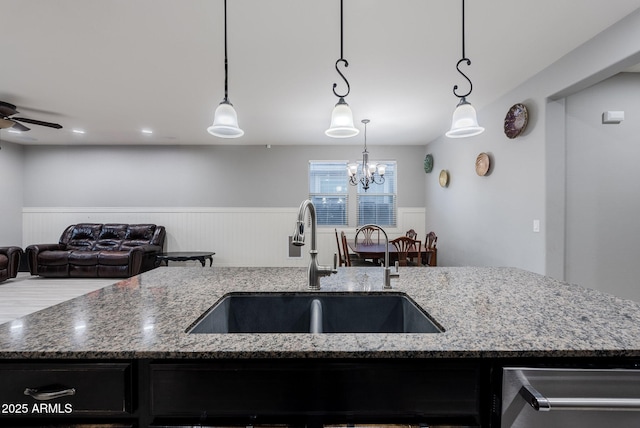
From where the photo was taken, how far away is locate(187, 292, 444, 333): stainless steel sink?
1.26 meters

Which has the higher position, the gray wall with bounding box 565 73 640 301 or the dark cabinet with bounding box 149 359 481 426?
the gray wall with bounding box 565 73 640 301

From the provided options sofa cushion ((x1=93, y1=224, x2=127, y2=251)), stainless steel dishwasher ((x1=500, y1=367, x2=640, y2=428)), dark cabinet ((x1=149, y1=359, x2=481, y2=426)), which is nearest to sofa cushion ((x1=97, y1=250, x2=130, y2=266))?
sofa cushion ((x1=93, y1=224, x2=127, y2=251))

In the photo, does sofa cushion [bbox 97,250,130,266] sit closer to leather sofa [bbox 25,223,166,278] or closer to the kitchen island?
leather sofa [bbox 25,223,166,278]

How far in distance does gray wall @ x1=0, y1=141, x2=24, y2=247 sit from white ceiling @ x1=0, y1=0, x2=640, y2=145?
2.57 m

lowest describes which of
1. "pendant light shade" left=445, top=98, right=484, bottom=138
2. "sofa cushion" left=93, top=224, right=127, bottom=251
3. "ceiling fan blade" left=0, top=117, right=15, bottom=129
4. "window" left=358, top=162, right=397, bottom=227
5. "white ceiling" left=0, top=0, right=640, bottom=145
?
"sofa cushion" left=93, top=224, right=127, bottom=251

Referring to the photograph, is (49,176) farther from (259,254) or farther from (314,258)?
(314,258)

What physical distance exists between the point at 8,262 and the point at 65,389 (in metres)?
6.10

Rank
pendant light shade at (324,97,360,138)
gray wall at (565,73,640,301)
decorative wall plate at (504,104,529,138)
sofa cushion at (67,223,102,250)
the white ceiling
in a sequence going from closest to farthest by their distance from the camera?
1. pendant light shade at (324,97,360,138)
2. the white ceiling
3. gray wall at (565,73,640,301)
4. decorative wall plate at (504,104,529,138)
5. sofa cushion at (67,223,102,250)

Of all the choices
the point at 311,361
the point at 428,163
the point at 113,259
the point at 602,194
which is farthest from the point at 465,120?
the point at 113,259

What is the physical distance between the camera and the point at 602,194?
2873 mm

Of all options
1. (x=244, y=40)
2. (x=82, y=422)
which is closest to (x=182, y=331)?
(x=82, y=422)

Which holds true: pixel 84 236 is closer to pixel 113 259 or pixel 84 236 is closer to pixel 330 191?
pixel 113 259

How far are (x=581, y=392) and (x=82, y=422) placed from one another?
4.13ft

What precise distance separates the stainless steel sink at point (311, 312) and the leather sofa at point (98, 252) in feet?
15.7
